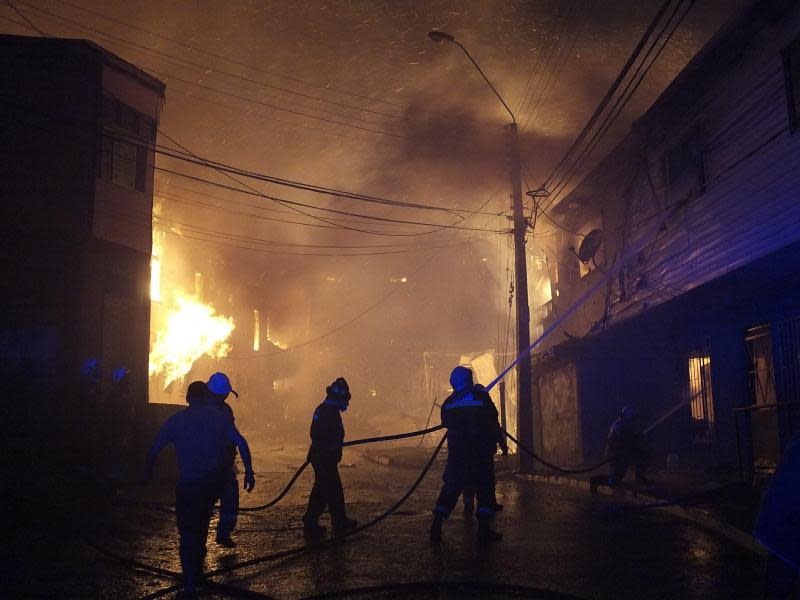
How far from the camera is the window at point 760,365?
484 inches

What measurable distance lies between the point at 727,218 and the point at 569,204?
9335 mm

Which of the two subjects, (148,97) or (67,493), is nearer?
(67,493)

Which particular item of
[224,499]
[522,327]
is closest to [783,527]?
[224,499]

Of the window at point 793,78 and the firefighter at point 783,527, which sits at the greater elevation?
the window at point 793,78

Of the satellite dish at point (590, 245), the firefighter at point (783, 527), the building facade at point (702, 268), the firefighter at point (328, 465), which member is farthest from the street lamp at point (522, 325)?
the firefighter at point (783, 527)

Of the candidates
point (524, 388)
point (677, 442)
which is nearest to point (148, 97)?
point (524, 388)

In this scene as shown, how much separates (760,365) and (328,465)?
9.09 m

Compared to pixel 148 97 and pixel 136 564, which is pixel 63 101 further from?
pixel 136 564

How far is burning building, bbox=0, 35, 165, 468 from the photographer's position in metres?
14.2

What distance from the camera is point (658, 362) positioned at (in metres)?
17.3

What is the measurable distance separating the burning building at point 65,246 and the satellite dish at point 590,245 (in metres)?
12.9

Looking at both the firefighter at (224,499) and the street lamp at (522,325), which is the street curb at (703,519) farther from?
the firefighter at (224,499)

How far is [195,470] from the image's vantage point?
529 cm

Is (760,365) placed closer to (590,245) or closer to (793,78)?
(793,78)
